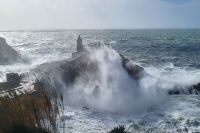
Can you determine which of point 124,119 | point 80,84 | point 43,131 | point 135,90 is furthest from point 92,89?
point 43,131

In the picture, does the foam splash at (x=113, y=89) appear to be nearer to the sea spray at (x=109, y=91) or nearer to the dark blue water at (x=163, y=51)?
the sea spray at (x=109, y=91)

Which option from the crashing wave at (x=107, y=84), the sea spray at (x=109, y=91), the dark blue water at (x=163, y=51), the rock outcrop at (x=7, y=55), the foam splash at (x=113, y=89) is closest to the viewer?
the sea spray at (x=109, y=91)

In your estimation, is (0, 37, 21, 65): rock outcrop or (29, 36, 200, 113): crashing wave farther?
(0, 37, 21, 65): rock outcrop

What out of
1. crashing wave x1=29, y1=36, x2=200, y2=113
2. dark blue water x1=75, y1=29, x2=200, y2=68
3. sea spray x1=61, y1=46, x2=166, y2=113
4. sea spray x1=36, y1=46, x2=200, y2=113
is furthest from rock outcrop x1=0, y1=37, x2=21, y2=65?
sea spray x1=61, y1=46, x2=166, y2=113

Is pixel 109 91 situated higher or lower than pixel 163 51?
higher

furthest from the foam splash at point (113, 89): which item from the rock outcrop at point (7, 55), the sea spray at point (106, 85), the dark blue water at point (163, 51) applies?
the rock outcrop at point (7, 55)

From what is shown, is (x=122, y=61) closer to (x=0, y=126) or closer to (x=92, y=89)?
(x=92, y=89)

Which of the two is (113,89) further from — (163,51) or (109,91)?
(163,51)

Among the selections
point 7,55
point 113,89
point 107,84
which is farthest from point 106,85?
point 7,55

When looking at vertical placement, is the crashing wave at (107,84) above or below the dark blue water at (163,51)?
above

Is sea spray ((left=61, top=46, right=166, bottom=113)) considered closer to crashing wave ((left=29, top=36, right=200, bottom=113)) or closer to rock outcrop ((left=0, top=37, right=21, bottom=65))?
crashing wave ((left=29, top=36, right=200, bottom=113))

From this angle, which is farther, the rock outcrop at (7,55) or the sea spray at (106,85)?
the rock outcrop at (7,55)
